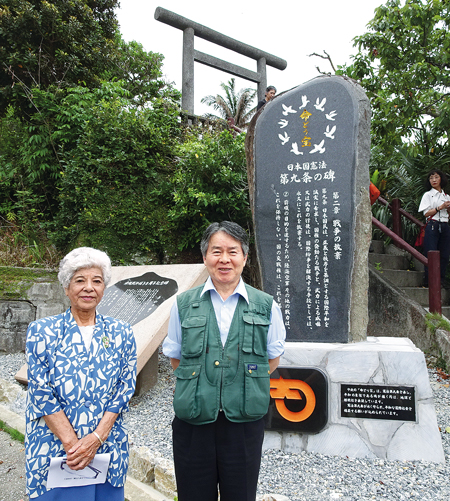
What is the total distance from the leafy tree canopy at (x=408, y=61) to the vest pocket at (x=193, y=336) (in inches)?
174

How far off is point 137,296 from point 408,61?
4887 millimetres

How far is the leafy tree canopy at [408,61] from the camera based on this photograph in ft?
16.3

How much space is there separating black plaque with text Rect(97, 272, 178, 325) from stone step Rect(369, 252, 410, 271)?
320 centimetres

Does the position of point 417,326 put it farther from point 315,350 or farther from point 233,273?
point 233,273

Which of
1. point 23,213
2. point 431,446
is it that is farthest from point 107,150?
point 431,446

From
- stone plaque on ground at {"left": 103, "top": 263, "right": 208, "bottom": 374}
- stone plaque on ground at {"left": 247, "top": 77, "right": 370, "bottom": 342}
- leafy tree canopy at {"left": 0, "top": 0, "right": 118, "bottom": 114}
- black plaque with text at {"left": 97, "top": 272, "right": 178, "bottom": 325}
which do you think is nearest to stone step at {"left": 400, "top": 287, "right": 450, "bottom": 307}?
stone plaque on ground at {"left": 247, "top": 77, "right": 370, "bottom": 342}

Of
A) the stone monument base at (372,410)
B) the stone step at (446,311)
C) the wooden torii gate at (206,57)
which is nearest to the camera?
the stone monument base at (372,410)

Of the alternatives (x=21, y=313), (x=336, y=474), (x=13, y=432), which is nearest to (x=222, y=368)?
(x=336, y=474)

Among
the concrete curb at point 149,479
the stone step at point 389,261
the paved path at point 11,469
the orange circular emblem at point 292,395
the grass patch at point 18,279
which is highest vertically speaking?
the stone step at point 389,261

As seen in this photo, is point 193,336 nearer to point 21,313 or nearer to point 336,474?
point 336,474

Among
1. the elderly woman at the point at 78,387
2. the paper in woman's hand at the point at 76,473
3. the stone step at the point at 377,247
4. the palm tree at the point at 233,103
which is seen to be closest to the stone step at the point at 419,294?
the stone step at the point at 377,247

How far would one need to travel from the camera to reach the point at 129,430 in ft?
9.68

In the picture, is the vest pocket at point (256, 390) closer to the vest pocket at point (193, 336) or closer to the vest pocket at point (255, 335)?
the vest pocket at point (255, 335)

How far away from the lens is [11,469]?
2.53 m
